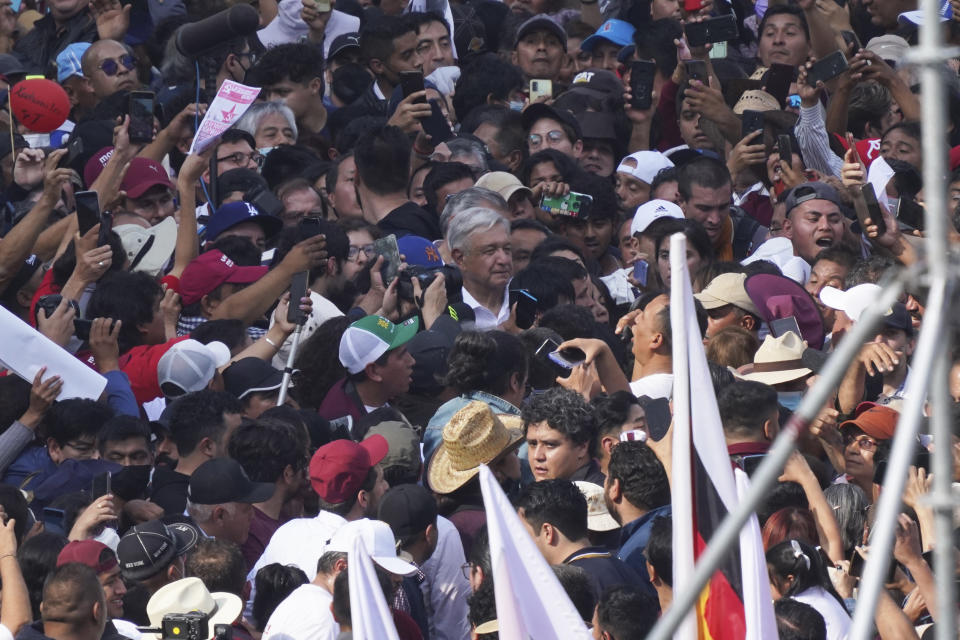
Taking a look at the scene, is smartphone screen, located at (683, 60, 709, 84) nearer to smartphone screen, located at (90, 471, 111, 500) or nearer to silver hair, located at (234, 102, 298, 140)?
silver hair, located at (234, 102, 298, 140)

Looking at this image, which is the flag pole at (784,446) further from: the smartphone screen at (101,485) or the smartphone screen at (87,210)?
the smartphone screen at (87,210)

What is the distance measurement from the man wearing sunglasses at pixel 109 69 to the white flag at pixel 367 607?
748 centimetres

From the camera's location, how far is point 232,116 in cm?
828

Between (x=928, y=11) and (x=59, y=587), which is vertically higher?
(x=928, y=11)

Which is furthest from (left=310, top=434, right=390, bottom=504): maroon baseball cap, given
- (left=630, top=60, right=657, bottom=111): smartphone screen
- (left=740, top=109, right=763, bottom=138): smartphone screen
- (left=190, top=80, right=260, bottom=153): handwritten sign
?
(left=630, top=60, right=657, bottom=111): smartphone screen

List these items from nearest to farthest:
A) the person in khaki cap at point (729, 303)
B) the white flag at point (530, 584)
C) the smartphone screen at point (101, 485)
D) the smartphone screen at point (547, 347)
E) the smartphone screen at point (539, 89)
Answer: the white flag at point (530, 584) → the smartphone screen at point (101, 485) → the smartphone screen at point (547, 347) → the person in khaki cap at point (729, 303) → the smartphone screen at point (539, 89)

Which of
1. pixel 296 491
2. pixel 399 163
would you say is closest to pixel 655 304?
pixel 296 491

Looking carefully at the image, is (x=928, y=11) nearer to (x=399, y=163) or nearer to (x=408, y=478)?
(x=408, y=478)

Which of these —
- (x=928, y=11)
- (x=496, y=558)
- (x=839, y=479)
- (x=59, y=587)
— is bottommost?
(x=839, y=479)

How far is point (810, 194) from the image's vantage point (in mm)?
8469

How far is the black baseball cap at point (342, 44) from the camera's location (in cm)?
1126

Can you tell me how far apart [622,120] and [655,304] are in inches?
166

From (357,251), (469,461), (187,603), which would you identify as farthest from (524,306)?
(187,603)

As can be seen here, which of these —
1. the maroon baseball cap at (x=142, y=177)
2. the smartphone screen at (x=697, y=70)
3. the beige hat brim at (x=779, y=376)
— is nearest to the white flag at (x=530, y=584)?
the beige hat brim at (x=779, y=376)
